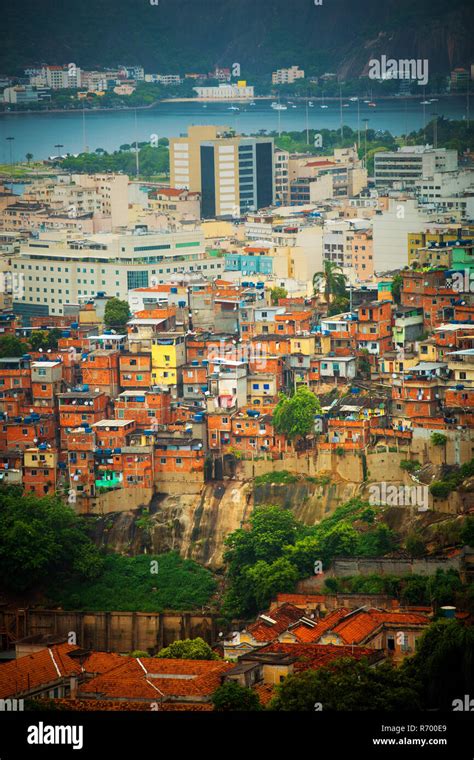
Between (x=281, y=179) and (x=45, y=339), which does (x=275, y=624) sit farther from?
(x=281, y=179)

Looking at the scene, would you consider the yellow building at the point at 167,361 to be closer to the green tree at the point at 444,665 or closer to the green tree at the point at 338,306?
the green tree at the point at 338,306

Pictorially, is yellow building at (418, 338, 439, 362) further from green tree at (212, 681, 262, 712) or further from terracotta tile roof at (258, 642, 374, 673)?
green tree at (212, 681, 262, 712)

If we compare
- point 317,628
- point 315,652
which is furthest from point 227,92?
point 315,652

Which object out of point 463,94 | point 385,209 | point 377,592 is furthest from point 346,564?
point 463,94

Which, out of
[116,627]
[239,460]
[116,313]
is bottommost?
[116,627]

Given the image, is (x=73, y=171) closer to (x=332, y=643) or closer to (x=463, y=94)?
(x=463, y=94)

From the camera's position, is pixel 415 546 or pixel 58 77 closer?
pixel 415 546
